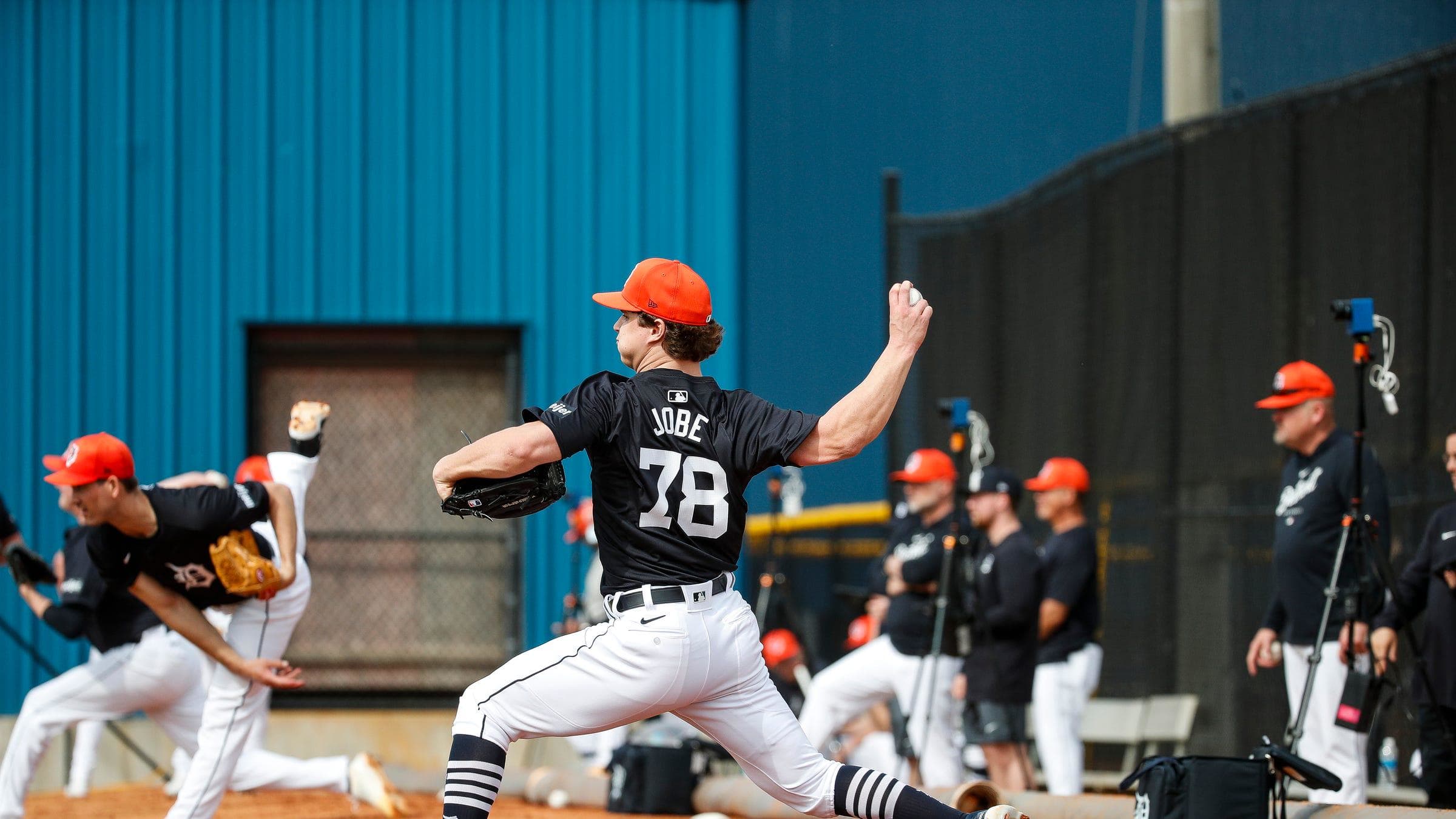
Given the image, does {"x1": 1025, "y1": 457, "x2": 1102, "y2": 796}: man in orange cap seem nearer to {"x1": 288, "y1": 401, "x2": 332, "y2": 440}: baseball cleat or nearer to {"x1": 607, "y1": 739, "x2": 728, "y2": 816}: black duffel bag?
{"x1": 607, "y1": 739, "x2": 728, "y2": 816}: black duffel bag

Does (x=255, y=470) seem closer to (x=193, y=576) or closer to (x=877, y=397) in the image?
(x=193, y=576)

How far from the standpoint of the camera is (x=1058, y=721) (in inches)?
345

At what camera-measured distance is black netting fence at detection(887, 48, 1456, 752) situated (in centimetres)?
795

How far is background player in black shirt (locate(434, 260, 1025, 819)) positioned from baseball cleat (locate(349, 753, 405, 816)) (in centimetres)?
343

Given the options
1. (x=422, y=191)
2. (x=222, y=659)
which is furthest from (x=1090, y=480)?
(x=222, y=659)

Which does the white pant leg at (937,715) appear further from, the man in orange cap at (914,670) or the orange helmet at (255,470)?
the orange helmet at (255,470)

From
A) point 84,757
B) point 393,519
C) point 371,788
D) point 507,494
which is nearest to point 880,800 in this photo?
point 507,494

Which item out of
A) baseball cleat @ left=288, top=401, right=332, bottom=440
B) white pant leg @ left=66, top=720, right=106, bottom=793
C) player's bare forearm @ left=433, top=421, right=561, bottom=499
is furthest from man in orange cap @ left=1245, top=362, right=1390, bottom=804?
white pant leg @ left=66, top=720, right=106, bottom=793

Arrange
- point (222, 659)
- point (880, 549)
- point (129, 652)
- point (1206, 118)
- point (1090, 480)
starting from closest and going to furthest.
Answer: point (222, 659) → point (129, 652) → point (1206, 118) → point (1090, 480) → point (880, 549)

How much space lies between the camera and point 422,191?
12.4 meters

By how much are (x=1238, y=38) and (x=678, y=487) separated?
8400 mm

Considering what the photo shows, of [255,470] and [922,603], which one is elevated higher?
[255,470]

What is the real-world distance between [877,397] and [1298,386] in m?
3.57

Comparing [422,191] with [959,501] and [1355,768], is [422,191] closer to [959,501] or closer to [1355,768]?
[959,501]
